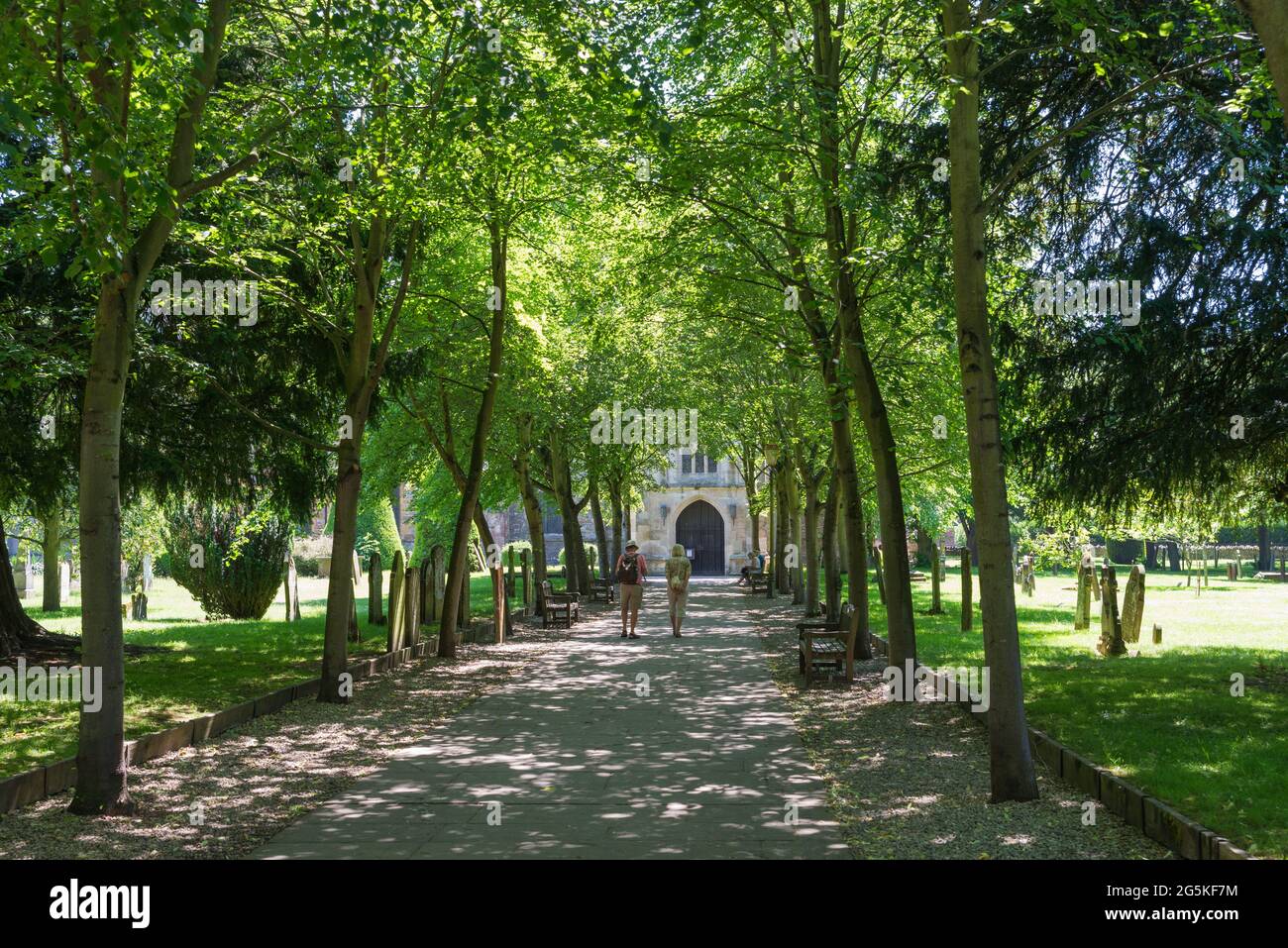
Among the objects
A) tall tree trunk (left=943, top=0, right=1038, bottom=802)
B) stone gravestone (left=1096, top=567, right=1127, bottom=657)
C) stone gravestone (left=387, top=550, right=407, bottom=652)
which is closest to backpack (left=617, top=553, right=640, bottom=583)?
stone gravestone (left=387, top=550, right=407, bottom=652)

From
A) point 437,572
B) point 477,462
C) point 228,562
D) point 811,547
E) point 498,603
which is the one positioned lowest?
point 498,603

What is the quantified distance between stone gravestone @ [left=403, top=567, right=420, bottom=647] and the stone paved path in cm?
291

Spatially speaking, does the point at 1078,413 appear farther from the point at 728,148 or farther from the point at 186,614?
the point at 186,614

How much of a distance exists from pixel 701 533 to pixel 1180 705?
2230 inches

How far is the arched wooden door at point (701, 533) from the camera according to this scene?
68312 mm

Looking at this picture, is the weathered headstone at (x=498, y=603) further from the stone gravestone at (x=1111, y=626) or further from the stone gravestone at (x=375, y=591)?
the stone gravestone at (x=1111, y=626)

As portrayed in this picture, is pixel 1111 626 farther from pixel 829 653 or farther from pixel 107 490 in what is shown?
pixel 107 490

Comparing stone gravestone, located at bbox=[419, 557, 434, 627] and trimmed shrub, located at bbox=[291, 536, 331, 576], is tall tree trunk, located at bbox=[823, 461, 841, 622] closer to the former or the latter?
stone gravestone, located at bbox=[419, 557, 434, 627]

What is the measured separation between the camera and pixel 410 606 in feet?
59.0

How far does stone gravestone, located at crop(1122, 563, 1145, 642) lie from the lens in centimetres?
1894

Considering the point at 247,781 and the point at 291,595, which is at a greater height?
the point at 291,595

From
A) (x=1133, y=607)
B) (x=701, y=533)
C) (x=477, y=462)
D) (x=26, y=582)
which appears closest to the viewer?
(x=477, y=462)

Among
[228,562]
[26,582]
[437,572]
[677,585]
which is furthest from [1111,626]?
[26,582]

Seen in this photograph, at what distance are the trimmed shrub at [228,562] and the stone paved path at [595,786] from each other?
14.0 meters
